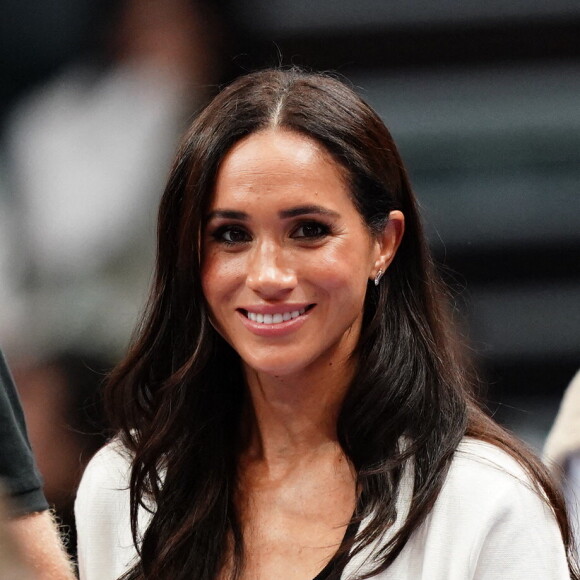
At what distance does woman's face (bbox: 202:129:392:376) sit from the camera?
185 cm

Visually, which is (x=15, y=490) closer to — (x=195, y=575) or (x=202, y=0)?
(x=195, y=575)

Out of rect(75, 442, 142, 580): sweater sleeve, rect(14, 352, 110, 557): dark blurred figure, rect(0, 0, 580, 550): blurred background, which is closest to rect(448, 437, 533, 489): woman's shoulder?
rect(75, 442, 142, 580): sweater sleeve

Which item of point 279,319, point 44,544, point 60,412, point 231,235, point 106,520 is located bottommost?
point 60,412

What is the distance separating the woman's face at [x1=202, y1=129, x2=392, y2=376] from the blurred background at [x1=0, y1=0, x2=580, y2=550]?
1492 mm

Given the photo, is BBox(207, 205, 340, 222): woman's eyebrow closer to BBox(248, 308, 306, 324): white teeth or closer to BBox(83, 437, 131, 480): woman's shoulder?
BBox(248, 308, 306, 324): white teeth

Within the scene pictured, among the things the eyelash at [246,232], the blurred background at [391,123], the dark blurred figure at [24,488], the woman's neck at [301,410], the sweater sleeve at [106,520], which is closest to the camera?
the dark blurred figure at [24,488]

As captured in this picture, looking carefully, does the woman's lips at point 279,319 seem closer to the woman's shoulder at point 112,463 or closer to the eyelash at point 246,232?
the eyelash at point 246,232

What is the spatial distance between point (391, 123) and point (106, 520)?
1794 millimetres

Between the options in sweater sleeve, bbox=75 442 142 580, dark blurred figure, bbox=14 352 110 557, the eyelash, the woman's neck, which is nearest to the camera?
the eyelash

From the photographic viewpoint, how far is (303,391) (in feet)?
6.46

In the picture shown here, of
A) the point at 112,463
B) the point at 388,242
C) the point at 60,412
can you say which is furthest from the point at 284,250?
the point at 60,412

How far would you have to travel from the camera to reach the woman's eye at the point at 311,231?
1870 mm

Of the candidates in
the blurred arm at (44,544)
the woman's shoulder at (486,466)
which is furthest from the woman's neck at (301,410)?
the blurred arm at (44,544)

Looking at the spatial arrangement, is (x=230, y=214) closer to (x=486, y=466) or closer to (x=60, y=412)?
(x=486, y=466)
